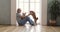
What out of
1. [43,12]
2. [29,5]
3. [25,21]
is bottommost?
[25,21]

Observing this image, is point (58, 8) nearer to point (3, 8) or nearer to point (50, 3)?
point (50, 3)

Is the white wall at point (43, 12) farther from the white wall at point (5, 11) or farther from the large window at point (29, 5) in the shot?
the large window at point (29, 5)

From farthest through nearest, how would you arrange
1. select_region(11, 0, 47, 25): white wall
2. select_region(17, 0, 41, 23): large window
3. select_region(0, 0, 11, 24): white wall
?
select_region(17, 0, 41, 23): large window
select_region(0, 0, 11, 24): white wall
select_region(11, 0, 47, 25): white wall

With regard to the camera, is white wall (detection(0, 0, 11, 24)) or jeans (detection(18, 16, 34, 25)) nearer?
jeans (detection(18, 16, 34, 25))

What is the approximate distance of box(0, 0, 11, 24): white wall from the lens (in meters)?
7.23

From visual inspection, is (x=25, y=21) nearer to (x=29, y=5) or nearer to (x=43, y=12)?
(x=43, y=12)

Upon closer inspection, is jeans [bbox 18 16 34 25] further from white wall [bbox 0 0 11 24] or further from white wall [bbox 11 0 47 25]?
white wall [bbox 0 0 11 24]

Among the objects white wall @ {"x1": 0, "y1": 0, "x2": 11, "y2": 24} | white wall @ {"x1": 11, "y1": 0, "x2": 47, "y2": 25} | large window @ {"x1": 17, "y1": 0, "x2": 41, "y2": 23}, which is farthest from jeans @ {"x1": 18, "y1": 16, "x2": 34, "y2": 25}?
large window @ {"x1": 17, "y1": 0, "x2": 41, "y2": 23}

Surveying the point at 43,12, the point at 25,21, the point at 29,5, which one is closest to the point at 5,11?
the point at 25,21

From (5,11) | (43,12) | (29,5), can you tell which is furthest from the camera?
(29,5)

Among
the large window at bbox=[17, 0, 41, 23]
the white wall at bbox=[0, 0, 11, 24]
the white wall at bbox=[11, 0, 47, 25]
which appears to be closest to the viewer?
the white wall at bbox=[11, 0, 47, 25]

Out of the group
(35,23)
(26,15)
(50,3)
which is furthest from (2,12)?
(50,3)

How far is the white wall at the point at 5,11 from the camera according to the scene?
723 cm

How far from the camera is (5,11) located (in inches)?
287
